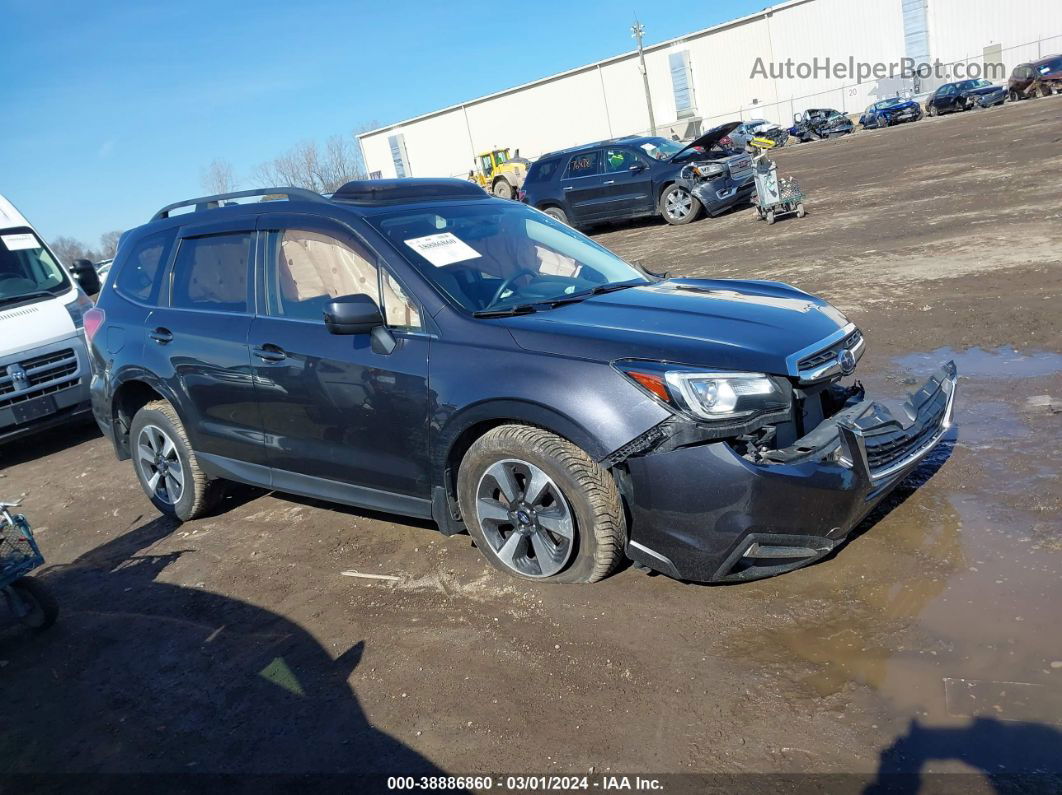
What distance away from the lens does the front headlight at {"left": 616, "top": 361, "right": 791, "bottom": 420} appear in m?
3.31

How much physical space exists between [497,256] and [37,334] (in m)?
5.85

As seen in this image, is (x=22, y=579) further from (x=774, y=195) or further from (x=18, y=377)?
(x=774, y=195)

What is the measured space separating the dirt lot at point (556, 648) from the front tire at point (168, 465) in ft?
0.55

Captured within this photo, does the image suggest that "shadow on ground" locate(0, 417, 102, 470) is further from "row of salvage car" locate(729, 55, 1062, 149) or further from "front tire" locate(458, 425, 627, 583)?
"row of salvage car" locate(729, 55, 1062, 149)

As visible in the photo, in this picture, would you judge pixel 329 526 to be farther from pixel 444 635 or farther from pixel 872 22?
pixel 872 22

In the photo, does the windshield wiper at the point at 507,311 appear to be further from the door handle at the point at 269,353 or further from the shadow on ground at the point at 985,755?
the shadow on ground at the point at 985,755

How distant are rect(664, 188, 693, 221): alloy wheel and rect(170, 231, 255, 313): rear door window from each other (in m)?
13.0

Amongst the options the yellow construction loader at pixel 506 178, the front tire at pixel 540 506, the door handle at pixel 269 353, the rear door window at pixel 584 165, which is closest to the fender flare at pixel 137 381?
the door handle at pixel 269 353

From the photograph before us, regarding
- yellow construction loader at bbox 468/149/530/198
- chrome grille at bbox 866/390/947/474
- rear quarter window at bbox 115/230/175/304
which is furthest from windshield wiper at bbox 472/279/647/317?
yellow construction loader at bbox 468/149/530/198

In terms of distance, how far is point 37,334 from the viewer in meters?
8.13

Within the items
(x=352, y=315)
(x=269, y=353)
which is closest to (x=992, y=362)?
(x=352, y=315)

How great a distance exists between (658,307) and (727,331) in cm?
46

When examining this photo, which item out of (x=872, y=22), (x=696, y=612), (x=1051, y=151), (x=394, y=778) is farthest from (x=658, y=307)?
(x=872, y=22)

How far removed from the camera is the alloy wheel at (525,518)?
3.65m
